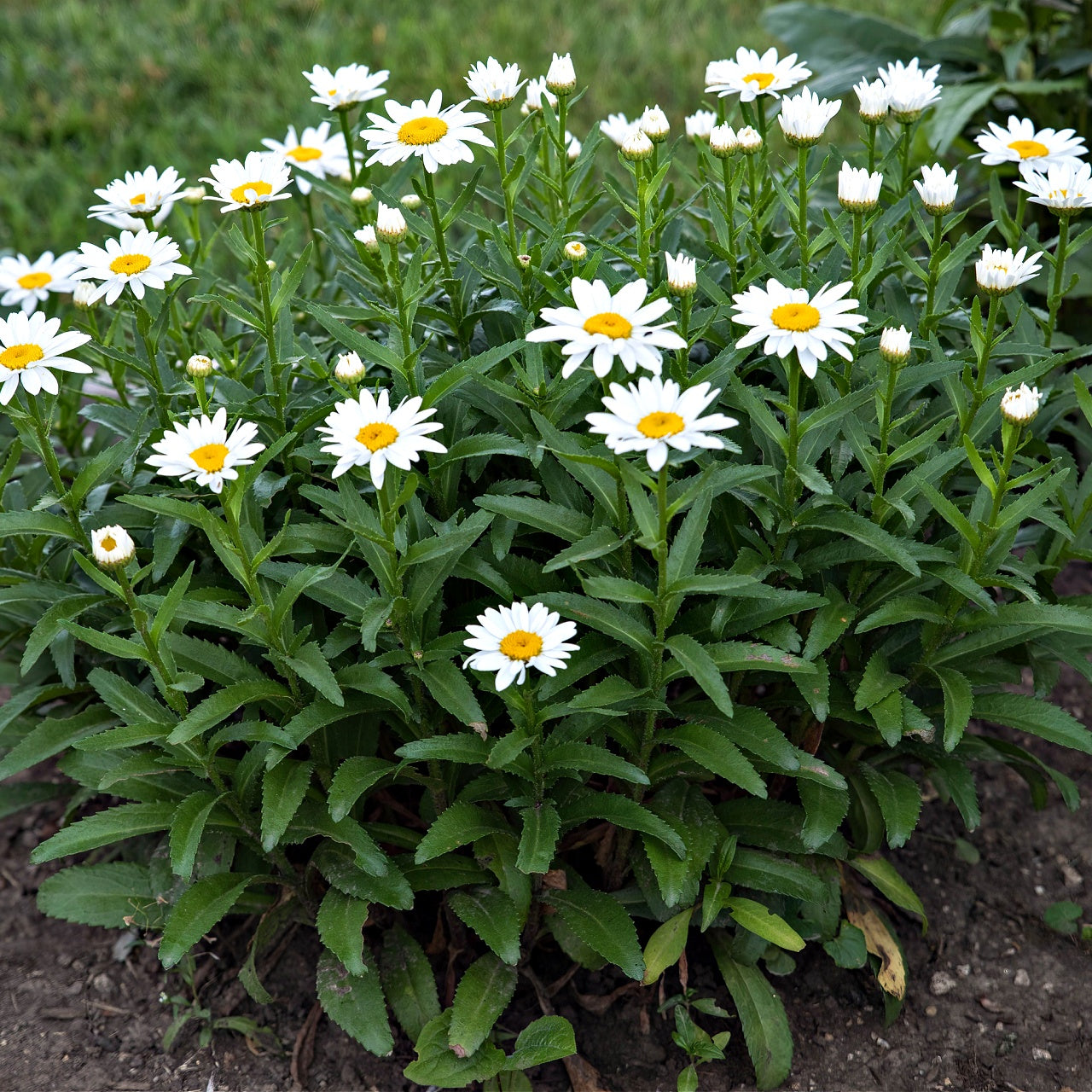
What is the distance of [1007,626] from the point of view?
225 cm

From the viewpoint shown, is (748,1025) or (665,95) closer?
(748,1025)

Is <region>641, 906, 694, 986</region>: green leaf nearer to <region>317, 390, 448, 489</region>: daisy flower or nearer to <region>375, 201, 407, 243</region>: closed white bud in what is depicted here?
<region>317, 390, 448, 489</region>: daisy flower

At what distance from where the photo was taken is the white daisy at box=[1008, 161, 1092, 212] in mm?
2223

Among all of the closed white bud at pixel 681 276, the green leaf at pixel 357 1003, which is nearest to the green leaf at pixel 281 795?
the green leaf at pixel 357 1003

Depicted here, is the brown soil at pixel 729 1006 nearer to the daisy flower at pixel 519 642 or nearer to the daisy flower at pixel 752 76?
the daisy flower at pixel 519 642

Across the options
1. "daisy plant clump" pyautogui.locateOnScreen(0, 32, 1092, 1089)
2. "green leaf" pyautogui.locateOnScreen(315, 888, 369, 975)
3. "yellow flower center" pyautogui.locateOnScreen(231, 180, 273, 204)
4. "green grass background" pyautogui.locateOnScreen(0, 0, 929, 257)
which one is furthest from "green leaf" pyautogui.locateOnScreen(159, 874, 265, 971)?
"green grass background" pyautogui.locateOnScreen(0, 0, 929, 257)

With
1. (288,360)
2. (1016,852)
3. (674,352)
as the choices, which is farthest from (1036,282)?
(288,360)

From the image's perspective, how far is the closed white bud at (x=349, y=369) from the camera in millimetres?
2018

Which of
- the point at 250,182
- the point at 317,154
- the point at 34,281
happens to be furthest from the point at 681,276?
the point at 34,281

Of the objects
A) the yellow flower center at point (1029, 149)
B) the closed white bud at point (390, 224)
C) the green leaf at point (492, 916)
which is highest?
the closed white bud at point (390, 224)

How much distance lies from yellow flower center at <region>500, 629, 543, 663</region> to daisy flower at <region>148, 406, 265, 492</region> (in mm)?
487

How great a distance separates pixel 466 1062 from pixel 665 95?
451 cm

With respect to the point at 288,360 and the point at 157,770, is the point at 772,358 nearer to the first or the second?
the point at 288,360

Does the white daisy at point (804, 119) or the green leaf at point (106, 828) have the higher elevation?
the white daisy at point (804, 119)
